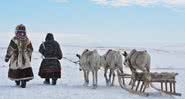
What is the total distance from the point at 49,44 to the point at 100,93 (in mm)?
3429

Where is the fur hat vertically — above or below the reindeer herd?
above

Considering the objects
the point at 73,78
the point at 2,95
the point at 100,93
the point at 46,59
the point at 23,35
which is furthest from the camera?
the point at 73,78

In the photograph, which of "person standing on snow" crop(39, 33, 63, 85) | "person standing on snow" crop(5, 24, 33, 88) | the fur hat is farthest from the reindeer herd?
the fur hat

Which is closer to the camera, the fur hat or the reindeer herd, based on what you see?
the reindeer herd

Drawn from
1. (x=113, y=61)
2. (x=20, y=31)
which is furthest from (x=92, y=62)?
(x=20, y=31)

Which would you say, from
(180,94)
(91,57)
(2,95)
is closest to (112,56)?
(91,57)

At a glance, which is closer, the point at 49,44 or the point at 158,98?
the point at 158,98

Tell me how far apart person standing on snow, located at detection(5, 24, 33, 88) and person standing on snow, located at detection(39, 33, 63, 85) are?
1.06 meters

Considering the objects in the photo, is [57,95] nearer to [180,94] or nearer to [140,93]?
[140,93]

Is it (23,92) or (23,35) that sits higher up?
(23,35)

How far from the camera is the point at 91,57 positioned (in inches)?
637

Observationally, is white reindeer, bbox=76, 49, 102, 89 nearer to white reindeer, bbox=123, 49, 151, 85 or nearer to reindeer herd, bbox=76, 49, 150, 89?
reindeer herd, bbox=76, 49, 150, 89

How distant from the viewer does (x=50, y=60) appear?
17000 mm

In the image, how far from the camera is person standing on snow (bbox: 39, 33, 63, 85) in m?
16.9
